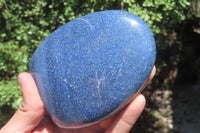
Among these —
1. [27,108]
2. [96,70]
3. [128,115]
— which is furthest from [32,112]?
[128,115]

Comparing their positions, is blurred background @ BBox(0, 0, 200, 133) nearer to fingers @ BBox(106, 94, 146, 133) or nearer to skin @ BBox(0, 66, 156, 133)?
skin @ BBox(0, 66, 156, 133)

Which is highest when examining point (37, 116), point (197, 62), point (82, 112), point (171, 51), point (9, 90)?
point (82, 112)

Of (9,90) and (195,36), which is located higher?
(9,90)

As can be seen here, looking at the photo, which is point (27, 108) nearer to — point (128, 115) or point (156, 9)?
point (128, 115)

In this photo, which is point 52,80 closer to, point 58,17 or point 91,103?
point 91,103

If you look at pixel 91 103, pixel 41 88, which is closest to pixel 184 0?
pixel 91 103
